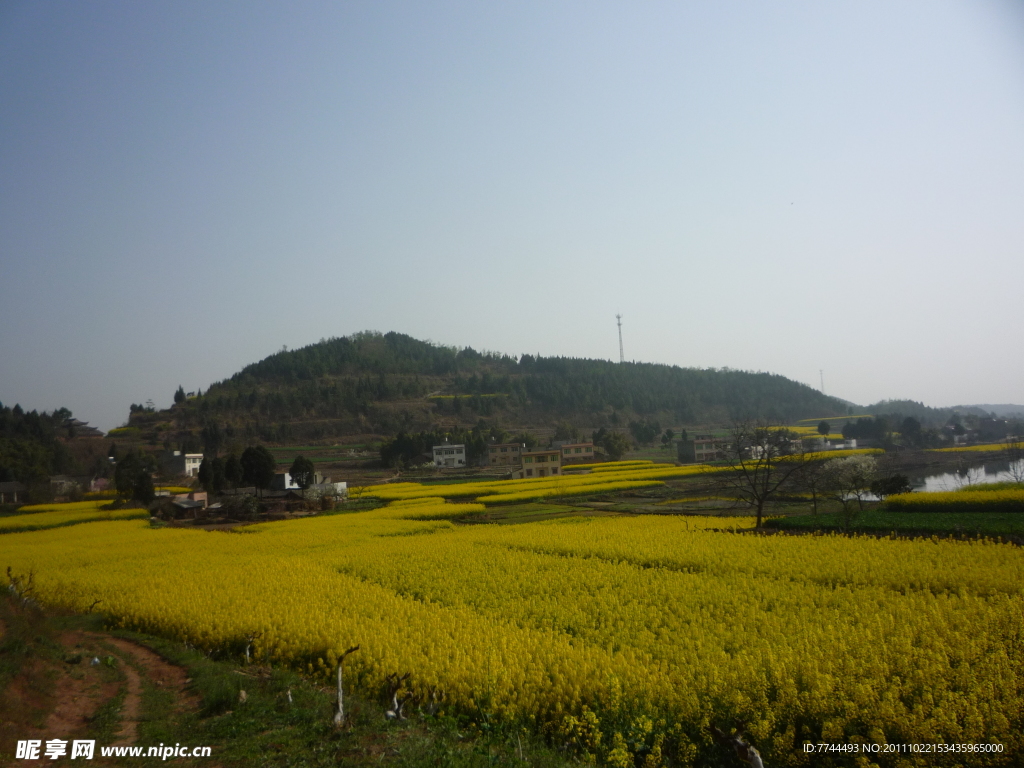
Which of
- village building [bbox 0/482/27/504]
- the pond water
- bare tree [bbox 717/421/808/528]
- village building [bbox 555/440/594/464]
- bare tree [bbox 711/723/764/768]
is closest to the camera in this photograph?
bare tree [bbox 711/723/764/768]

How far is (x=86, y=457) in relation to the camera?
64375 mm

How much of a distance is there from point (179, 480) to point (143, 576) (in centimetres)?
5139

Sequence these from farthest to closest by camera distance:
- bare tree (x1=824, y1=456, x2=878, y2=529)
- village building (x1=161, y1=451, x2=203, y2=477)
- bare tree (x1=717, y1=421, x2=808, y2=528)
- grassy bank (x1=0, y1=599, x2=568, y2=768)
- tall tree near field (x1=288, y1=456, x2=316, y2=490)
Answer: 1. village building (x1=161, y1=451, x2=203, y2=477)
2. tall tree near field (x1=288, y1=456, x2=316, y2=490)
3. bare tree (x1=824, y1=456, x2=878, y2=529)
4. bare tree (x1=717, y1=421, x2=808, y2=528)
5. grassy bank (x1=0, y1=599, x2=568, y2=768)

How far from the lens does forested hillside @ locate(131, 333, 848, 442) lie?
300ft

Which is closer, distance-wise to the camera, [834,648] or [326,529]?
[834,648]

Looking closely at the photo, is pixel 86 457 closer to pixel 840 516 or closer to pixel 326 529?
pixel 326 529

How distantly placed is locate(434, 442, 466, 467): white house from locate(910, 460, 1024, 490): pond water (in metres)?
44.0

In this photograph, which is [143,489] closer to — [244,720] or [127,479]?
[127,479]

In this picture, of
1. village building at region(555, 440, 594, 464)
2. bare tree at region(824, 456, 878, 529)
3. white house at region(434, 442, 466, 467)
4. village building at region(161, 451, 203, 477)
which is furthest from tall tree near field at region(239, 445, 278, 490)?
bare tree at region(824, 456, 878, 529)

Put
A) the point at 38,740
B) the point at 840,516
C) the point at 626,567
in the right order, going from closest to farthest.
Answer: the point at 38,740 < the point at 626,567 < the point at 840,516

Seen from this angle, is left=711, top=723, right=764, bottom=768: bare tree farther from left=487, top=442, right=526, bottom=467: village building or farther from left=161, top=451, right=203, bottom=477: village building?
left=161, top=451, right=203, bottom=477: village building

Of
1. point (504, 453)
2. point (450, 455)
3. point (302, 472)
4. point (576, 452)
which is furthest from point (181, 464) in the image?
point (576, 452)

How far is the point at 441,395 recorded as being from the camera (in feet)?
371

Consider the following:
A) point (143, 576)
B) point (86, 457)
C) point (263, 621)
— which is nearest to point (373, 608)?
point (263, 621)
